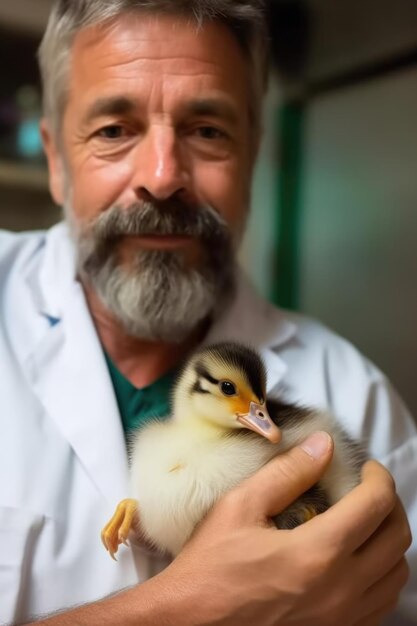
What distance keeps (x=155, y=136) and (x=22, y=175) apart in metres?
0.99

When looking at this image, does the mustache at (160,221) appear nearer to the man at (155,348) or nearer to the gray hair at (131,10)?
the man at (155,348)

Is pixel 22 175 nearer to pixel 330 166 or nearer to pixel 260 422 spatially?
pixel 330 166

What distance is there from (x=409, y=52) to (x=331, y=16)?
1.17 ft

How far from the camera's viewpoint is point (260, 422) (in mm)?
717

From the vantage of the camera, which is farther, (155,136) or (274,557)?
(155,136)

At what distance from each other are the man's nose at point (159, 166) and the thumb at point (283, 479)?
0.41 meters

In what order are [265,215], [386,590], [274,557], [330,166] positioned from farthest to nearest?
[265,215] < [330,166] < [386,590] < [274,557]

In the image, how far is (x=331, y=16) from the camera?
1761 millimetres

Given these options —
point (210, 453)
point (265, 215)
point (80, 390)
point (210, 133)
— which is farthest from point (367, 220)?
point (210, 453)

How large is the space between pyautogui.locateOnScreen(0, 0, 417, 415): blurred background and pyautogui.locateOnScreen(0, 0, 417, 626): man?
0.46 meters

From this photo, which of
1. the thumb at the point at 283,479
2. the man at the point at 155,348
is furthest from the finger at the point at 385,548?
the thumb at the point at 283,479

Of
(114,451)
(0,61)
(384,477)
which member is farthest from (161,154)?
(0,61)

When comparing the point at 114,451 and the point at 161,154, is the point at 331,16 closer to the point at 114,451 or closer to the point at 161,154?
the point at 161,154

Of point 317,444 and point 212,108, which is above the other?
point 212,108
